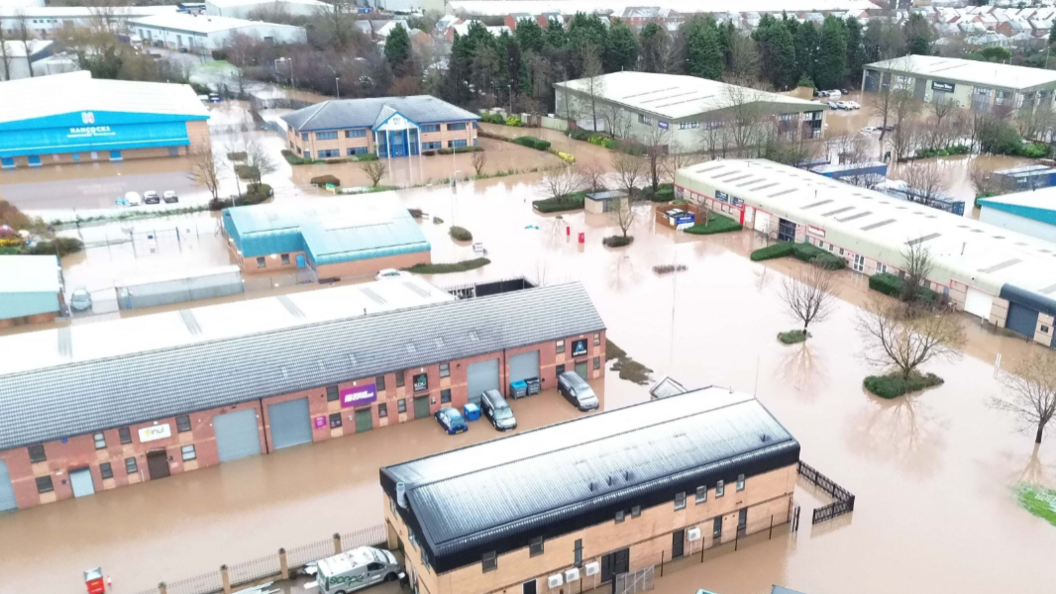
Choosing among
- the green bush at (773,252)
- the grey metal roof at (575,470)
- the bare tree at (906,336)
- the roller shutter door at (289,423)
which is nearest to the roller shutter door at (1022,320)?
the bare tree at (906,336)

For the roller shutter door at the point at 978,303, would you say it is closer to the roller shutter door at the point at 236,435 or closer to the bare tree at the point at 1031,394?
the bare tree at the point at 1031,394

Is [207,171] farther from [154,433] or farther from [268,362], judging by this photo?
[154,433]

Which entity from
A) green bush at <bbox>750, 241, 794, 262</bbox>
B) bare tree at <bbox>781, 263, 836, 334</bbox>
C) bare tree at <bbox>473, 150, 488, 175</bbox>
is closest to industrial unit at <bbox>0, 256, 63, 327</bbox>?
bare tree at <bbox>473, 150, 488, 175</bbox>

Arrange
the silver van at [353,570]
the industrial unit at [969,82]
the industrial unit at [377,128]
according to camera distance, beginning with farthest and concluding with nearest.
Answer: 1. the industrial unit at [969,82]
2. the industrial unit at [377,128]
3. the silver van at [353,570]

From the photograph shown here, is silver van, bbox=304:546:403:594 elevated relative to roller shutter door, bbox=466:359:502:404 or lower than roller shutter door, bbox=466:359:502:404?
lower

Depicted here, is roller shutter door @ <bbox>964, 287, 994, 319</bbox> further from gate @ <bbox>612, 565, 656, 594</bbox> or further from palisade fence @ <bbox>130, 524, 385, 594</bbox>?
palisade fence @ <bbox>130, 524, 385, 594</bbox>
